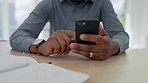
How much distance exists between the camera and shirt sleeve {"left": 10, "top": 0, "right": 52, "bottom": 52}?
1067 mm

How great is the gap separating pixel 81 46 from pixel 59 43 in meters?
0.10

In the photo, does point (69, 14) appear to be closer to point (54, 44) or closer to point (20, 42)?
point (20, 42)

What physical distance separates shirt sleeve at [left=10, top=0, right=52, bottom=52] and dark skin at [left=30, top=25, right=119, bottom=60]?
14cm

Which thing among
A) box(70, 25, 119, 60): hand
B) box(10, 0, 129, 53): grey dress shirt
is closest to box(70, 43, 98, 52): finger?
box(70, 25, 119, 60): hand

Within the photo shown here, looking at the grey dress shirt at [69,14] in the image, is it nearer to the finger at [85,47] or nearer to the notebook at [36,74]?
the finger at [85,47]

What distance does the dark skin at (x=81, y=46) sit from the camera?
0.86m

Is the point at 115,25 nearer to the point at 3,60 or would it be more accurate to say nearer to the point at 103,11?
the point at 103,11

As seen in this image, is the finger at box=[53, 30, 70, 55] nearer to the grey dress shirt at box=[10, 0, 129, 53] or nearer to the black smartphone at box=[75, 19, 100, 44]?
the black smartphone at box=[75, 19, 100, 44]

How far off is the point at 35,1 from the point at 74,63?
2.02 meters

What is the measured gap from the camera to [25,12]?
266 centimetres

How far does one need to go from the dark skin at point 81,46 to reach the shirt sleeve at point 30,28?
0.14 m

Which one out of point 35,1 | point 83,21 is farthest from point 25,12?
point 83,21

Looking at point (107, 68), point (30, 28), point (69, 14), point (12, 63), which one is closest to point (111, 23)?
point (69, 14)

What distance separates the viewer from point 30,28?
1.28 metres
